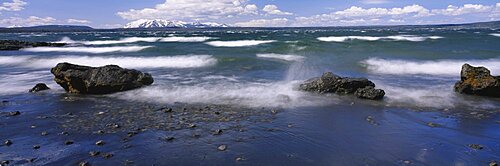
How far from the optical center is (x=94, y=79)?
37.2ft

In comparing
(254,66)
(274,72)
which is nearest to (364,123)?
(274,72)

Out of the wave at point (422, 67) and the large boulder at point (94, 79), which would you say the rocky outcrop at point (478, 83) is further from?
the large boulder at point (94, 79)

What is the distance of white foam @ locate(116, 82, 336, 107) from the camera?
9.97 meters

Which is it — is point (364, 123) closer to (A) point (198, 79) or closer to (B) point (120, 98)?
(B) point (120, 98)

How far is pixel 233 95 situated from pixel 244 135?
411 cm

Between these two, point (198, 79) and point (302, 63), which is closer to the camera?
point (198, 79)

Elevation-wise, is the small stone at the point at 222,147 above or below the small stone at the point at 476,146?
above

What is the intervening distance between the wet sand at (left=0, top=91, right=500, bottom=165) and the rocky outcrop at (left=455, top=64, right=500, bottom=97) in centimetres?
210

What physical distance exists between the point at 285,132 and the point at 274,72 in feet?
32.4

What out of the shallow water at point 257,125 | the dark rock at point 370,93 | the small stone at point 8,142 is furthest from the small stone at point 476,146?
the small stone at point 8,142

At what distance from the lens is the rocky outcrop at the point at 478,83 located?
34.2ft

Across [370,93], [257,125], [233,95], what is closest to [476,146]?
[257,125]

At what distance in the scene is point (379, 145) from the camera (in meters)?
6.31

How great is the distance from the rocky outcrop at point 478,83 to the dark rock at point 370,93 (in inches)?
104
